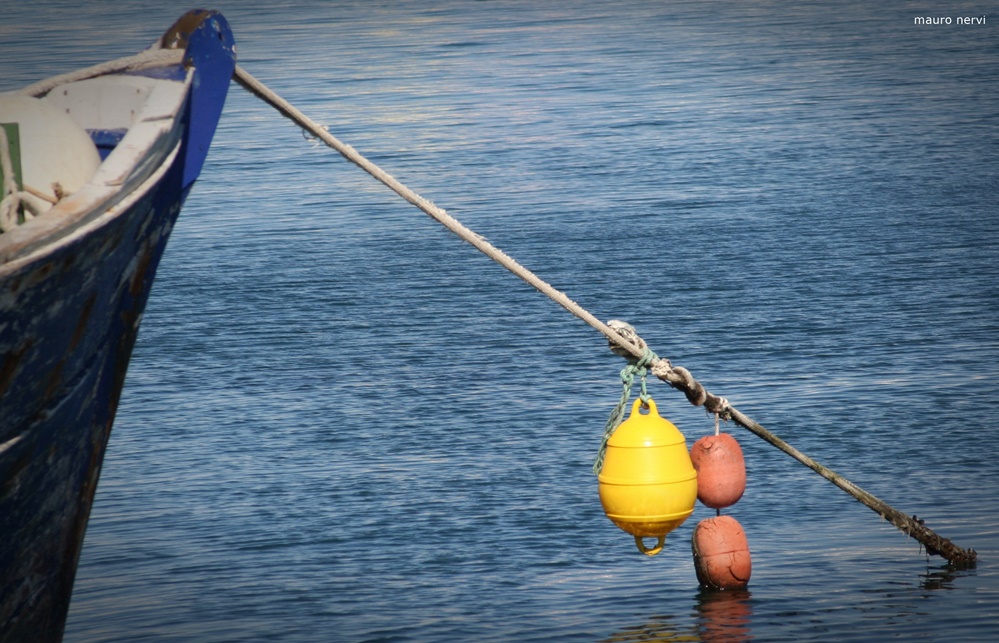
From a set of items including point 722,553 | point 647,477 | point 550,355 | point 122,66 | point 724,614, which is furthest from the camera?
point 550,355

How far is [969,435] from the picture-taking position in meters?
9.30

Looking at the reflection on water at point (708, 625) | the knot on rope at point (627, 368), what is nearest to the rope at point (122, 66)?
the knot on rope at point (627, 368)

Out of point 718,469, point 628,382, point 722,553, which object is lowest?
point 722,553

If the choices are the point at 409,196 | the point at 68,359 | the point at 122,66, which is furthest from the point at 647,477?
the point at 122,66

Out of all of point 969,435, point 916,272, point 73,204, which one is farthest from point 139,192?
point 916,272

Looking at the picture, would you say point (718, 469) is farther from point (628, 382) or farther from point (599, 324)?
point (599, 324)

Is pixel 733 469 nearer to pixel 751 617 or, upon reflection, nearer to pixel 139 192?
pixel 751 617

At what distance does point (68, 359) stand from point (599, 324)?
240 cm

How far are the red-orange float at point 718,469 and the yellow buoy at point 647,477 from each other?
217 millimetres

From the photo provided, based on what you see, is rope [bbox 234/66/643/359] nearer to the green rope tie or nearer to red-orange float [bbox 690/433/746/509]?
the green rope tie

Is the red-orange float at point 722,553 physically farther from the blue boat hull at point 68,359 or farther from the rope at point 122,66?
the rope at point 122,66

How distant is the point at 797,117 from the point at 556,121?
3296 millimetres

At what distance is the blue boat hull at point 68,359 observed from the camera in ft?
15.9

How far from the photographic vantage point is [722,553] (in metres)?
7.11
